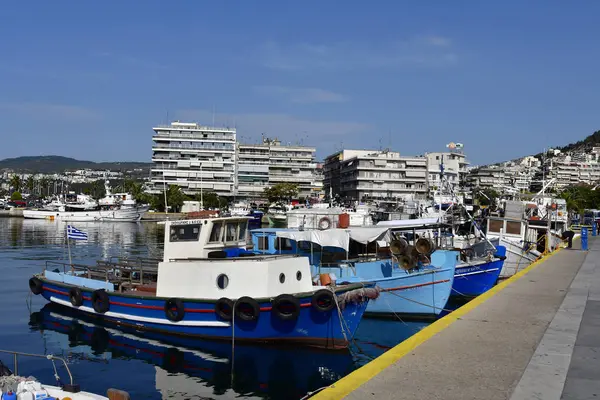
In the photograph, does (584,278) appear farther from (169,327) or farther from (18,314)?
(18,314)

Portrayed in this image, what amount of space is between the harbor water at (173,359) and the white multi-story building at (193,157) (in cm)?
10157

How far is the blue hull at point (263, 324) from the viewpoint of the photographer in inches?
626

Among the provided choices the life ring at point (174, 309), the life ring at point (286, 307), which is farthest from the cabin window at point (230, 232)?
the life ring at point (286, 307)

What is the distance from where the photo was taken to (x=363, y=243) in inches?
902

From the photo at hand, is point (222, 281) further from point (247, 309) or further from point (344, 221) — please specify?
point (344, 221)

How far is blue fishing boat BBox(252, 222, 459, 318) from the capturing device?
68.0 ft

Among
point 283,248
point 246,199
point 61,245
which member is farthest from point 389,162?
point 283,248

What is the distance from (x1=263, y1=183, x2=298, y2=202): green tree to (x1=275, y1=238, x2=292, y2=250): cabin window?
3644 inches

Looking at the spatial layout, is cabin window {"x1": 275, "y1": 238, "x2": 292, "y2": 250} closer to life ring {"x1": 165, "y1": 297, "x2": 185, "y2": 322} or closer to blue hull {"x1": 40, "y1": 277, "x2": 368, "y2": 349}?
blue hull {"x1": 40, "y1": 277, "x2": 368, "y2": 349}

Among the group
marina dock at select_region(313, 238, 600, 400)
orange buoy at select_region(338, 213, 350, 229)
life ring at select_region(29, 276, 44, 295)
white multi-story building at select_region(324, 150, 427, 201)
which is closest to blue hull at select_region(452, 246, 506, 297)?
orange buoy at select_region(338, 213, 350, 229)

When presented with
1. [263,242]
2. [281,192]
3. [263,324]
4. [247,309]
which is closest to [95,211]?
[281,192]

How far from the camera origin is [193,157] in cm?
12494

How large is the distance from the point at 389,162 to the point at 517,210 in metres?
88.6

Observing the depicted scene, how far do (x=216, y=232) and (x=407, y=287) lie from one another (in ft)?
22.7
